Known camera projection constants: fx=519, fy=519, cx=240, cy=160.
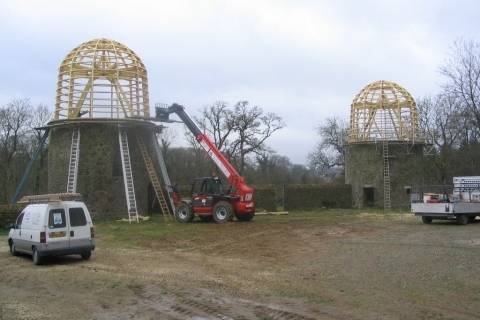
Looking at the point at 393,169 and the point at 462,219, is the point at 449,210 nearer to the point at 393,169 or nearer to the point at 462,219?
the point at 462,219

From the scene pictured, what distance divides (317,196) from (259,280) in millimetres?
28258

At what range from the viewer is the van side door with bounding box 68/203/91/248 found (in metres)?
14.4

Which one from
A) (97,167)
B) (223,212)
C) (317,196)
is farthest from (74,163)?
(317,196)

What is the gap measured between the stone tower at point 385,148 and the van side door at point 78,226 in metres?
27.7

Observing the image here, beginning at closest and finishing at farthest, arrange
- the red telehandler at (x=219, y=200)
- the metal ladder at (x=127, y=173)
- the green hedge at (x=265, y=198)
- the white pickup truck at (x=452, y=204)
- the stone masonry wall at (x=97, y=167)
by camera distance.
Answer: the white pickup truck at (x=452, y=204)
the red telehandler at (x=219, y=200)
the metal ladder at (x=127, y=173)
the stone masonry wall at (x=97, y=167)
the green hedge at (x=265, y=198)

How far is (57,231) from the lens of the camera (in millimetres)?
14156

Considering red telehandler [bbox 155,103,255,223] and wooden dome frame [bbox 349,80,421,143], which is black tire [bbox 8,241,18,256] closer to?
red telehandler [bbox 155,103,255,223]

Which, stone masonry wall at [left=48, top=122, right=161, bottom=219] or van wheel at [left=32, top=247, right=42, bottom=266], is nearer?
van wheel at [left=32, top=247, right=42, bottom=266]

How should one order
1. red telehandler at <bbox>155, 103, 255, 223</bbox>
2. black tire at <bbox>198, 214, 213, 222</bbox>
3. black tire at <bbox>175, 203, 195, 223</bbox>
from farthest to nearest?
black tire at <bbox>198, 214, 213, 222</bbox>
black tire at <bbox>175, 203, 195, 223</bbox>
red telehandler at <bbox>155, 103, 255, 223</bbox>

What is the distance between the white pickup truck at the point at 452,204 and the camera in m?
22.4

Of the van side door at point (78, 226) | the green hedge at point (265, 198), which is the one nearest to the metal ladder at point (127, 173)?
the green hedge at point (265, 198)

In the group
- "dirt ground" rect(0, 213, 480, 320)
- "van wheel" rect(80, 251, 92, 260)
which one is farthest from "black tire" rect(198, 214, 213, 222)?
"van wheel" rect(80, 251, 92, 260)

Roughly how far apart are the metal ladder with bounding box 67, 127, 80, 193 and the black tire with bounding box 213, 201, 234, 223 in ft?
27.2

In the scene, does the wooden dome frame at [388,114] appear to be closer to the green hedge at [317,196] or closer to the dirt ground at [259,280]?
the green hedge at [317,196]
